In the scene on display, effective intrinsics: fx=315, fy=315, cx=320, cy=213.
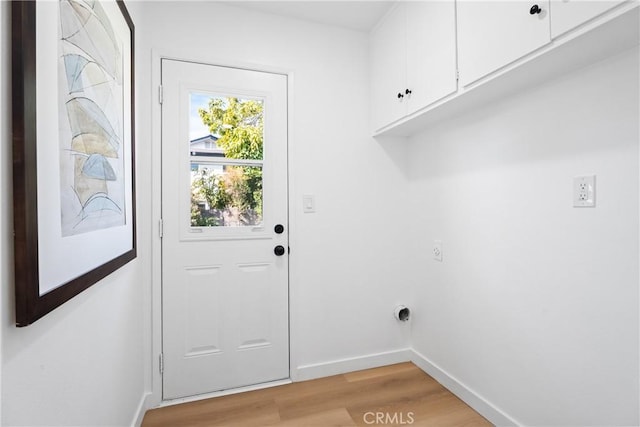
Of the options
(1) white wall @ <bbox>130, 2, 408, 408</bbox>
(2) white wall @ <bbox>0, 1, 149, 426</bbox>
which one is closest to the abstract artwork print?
(2) white wall @ <bbox>0, 1, 149, 426</bbox>

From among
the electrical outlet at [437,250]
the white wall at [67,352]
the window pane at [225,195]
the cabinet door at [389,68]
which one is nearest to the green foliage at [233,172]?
the window pane at [225,195]

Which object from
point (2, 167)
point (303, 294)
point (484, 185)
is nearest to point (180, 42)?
point (2, 167)

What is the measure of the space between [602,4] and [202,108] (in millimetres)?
1858

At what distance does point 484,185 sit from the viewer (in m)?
1.71

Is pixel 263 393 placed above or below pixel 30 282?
below

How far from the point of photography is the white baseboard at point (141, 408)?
159 centimetres

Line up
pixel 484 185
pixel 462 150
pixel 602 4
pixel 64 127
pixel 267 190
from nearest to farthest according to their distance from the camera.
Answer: pixel 64 127, pixel 602 4, pixel 484 185, pixel 462 150, pixel 267 190

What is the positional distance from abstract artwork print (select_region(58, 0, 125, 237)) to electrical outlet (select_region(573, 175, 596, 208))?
5.78 ft

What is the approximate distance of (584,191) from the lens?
1256mm

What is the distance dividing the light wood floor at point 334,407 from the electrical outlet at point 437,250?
0.81 metres

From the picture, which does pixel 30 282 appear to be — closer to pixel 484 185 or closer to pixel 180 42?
pixel 180 42

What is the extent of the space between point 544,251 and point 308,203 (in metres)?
1.32

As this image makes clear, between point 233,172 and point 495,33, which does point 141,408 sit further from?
point 495,33

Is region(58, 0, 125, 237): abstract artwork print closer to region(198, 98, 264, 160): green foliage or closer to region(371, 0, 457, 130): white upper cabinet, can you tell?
region(198, 98, 264, 160): green foliage
